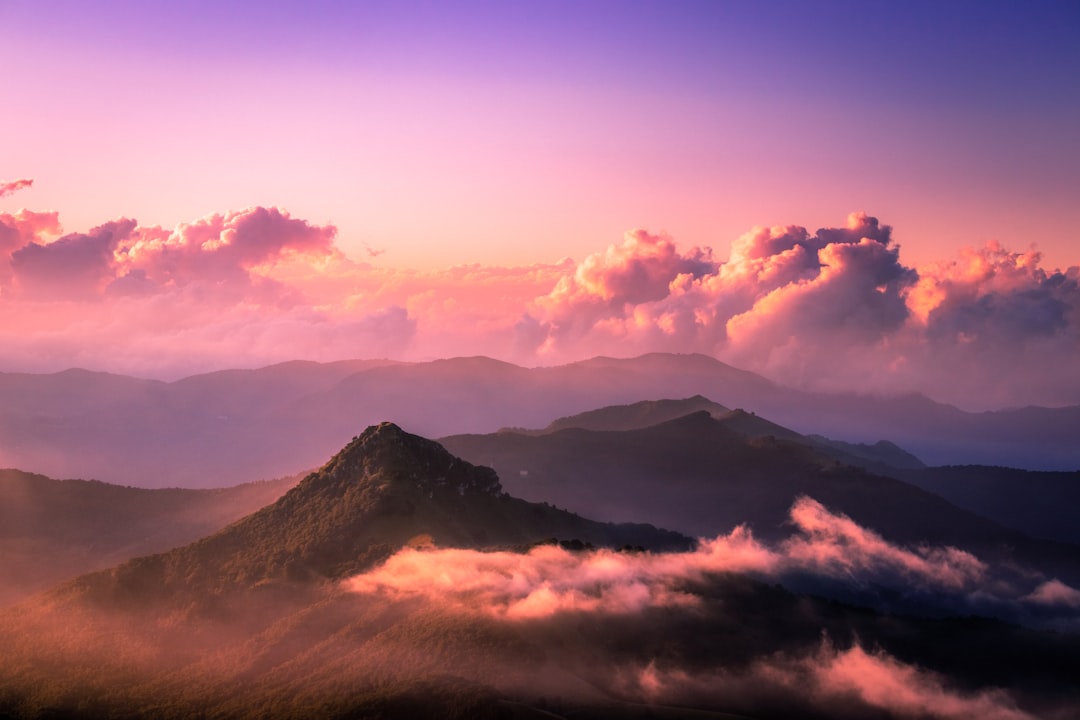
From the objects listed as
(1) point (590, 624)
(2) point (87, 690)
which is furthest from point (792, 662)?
(2) point (87, 690)

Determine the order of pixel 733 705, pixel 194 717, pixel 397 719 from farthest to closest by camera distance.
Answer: pixel 733 705, pixel 194 717, pixel 397 719

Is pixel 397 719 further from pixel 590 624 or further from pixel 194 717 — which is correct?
pixel 590 624

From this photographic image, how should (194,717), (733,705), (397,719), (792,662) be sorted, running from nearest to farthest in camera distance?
(397,719)
(194,717)
(733,705)
(792,662)

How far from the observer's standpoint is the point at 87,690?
16412 centimetres

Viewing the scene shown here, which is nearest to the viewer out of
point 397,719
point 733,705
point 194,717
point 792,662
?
point 397,719

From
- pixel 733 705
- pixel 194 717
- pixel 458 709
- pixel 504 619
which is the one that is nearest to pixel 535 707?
pixel 458 709

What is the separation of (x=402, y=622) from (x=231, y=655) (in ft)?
106

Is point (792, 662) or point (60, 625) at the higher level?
point (60, 625)

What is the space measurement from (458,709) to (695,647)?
57854 millimetres

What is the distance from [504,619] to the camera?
174 meters

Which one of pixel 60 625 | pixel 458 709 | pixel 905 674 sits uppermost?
pixel 60 625

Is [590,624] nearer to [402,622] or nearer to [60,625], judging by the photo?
[402,622]

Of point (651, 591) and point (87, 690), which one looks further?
point (651, 591)

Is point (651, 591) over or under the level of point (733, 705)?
over
